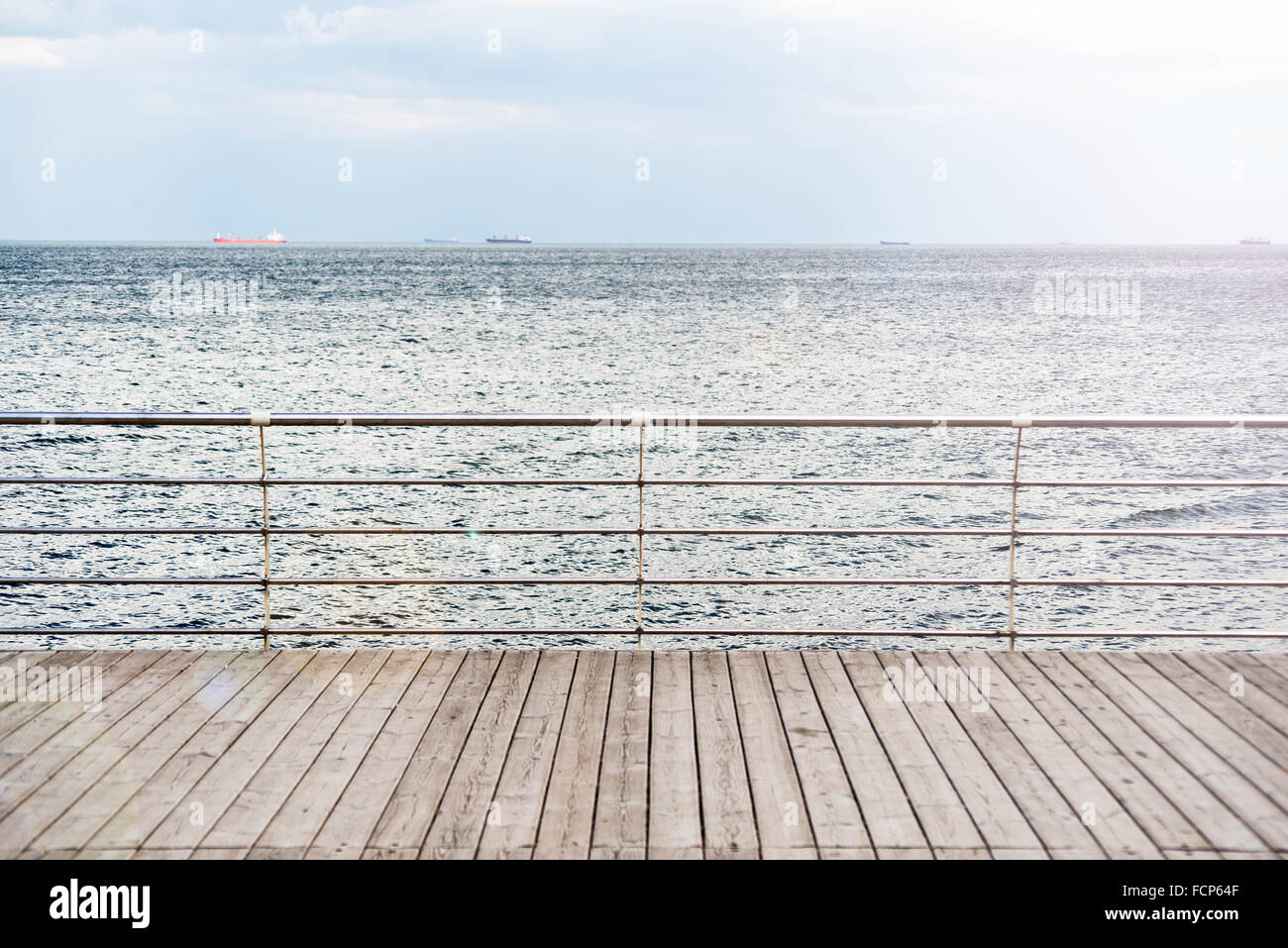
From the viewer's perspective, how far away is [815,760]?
2.84m

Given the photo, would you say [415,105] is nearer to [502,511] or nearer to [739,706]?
[502,511]

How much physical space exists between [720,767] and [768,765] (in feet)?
0.45

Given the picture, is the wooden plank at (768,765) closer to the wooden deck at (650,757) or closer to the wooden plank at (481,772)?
the wooden deck at (650,757)

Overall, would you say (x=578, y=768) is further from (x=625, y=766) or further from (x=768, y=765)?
(x=768, y=765)

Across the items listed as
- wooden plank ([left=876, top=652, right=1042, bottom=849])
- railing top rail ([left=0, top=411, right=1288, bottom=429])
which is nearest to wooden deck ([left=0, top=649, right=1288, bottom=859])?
wooden plank ([left=876, top=652, right=1042, bottom=849])

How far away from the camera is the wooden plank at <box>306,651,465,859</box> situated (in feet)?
7.84

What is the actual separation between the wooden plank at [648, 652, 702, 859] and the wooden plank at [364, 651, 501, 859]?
57cm

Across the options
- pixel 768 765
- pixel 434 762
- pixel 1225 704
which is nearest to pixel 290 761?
pixel 434 762

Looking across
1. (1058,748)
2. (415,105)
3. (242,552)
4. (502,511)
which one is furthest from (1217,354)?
(415,105)

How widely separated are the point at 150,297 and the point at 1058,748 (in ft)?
246

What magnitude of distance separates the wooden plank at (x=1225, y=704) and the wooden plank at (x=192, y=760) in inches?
120

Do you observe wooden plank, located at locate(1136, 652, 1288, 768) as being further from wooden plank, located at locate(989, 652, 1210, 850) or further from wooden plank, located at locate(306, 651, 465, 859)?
wooden plank, located at locate(306, 651, 465, 859)

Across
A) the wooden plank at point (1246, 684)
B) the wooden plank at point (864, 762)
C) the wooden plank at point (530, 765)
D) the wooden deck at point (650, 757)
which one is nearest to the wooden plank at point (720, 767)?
the wooden deck at point (650, 757)
